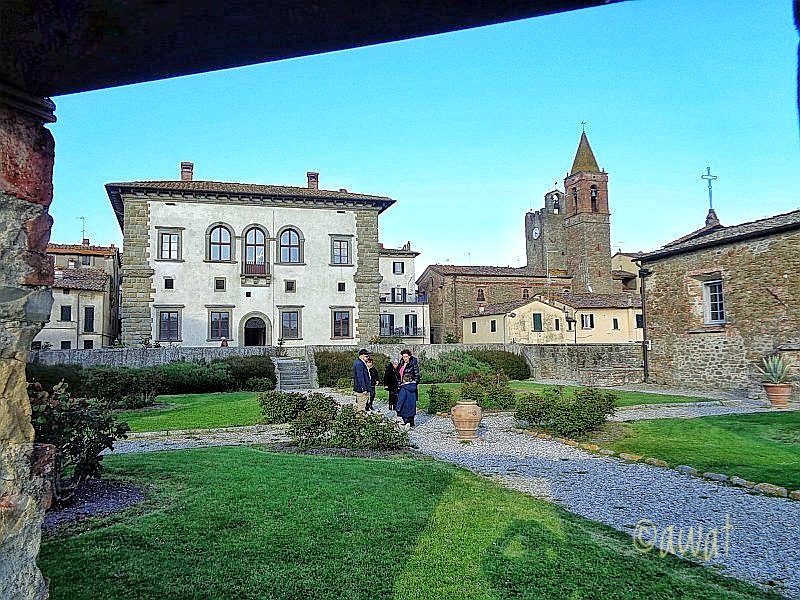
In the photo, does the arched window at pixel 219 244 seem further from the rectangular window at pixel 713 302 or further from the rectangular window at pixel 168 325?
the rectangular window at pixel 713 302

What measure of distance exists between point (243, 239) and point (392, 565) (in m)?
32.5

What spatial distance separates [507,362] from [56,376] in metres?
19.3

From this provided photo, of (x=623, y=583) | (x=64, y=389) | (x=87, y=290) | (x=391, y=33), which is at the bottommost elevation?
(x=623, y=583)

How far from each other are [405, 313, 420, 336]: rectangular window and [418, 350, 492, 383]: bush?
15.6 meters

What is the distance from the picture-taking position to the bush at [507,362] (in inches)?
1124

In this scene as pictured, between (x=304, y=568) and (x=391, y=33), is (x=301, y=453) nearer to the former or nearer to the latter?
(x=304, y=568)

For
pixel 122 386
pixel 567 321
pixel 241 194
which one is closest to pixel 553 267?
pixel 567 321

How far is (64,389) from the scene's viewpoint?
24.2 feet

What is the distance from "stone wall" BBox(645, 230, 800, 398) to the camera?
19109 mm

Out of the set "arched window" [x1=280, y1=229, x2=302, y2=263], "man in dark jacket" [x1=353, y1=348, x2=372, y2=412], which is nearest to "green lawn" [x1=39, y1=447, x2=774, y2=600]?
"man in dark jacket" [x1=353, y1=348, x2=372, y2=412]

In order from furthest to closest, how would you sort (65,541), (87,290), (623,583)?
(87,290), (65,541), (623,583)

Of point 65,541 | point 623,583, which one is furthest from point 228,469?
point 623,583

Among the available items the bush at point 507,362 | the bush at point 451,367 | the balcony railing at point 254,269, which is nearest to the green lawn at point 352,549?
the bush at point 451,367

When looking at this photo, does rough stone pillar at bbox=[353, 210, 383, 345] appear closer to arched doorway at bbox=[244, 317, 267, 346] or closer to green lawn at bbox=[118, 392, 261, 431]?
arched doorway at bbox=[244, 317, 267, 346]
